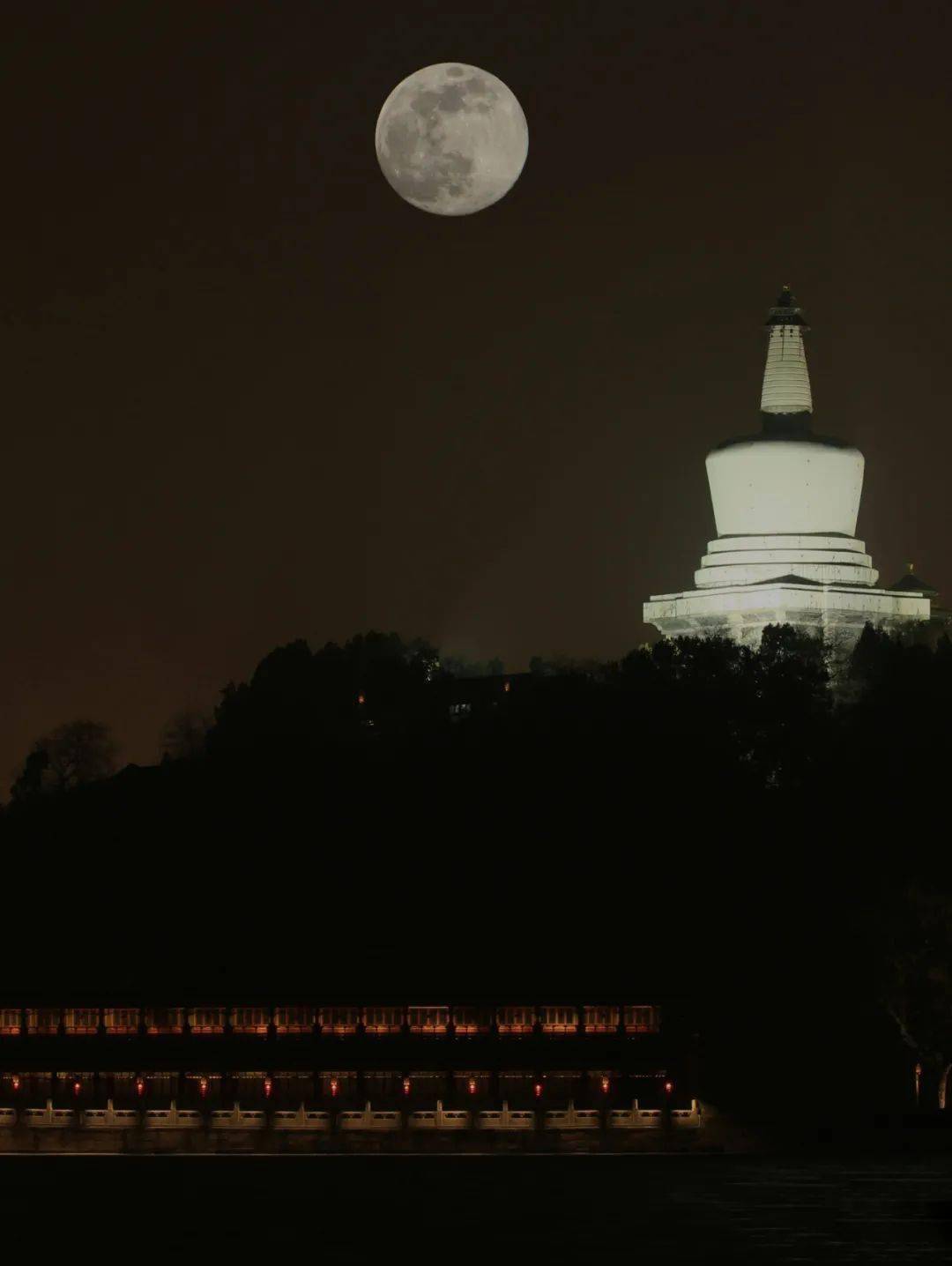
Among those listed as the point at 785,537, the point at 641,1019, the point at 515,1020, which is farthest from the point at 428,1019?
the point at 785,537

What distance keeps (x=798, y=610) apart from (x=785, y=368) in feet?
27.5

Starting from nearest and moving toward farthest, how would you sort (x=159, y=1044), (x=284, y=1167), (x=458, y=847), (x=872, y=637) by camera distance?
(x=284, y=1167) → (x=159, y=1044) → (x=458, y=847) → (x=872, y=637)

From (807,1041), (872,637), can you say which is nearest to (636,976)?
(807,1041)

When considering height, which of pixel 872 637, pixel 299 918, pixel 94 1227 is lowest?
pixel 94 1227

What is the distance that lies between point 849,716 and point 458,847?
12.1 m

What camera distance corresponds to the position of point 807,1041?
419 feet

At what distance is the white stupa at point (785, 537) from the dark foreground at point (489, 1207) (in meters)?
39.0

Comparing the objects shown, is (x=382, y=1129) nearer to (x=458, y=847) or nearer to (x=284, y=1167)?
(x=284, y=1167)

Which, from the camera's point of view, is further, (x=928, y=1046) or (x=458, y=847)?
(x=458, y=847)

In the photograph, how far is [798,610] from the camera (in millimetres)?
158875

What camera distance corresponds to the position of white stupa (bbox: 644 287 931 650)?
160m

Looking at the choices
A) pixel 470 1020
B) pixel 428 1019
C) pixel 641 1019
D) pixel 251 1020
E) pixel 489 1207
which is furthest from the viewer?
pixel 251 1020

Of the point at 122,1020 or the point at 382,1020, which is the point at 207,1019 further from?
the point at 382,1020

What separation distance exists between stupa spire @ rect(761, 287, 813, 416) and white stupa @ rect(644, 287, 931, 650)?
0.08 ft
